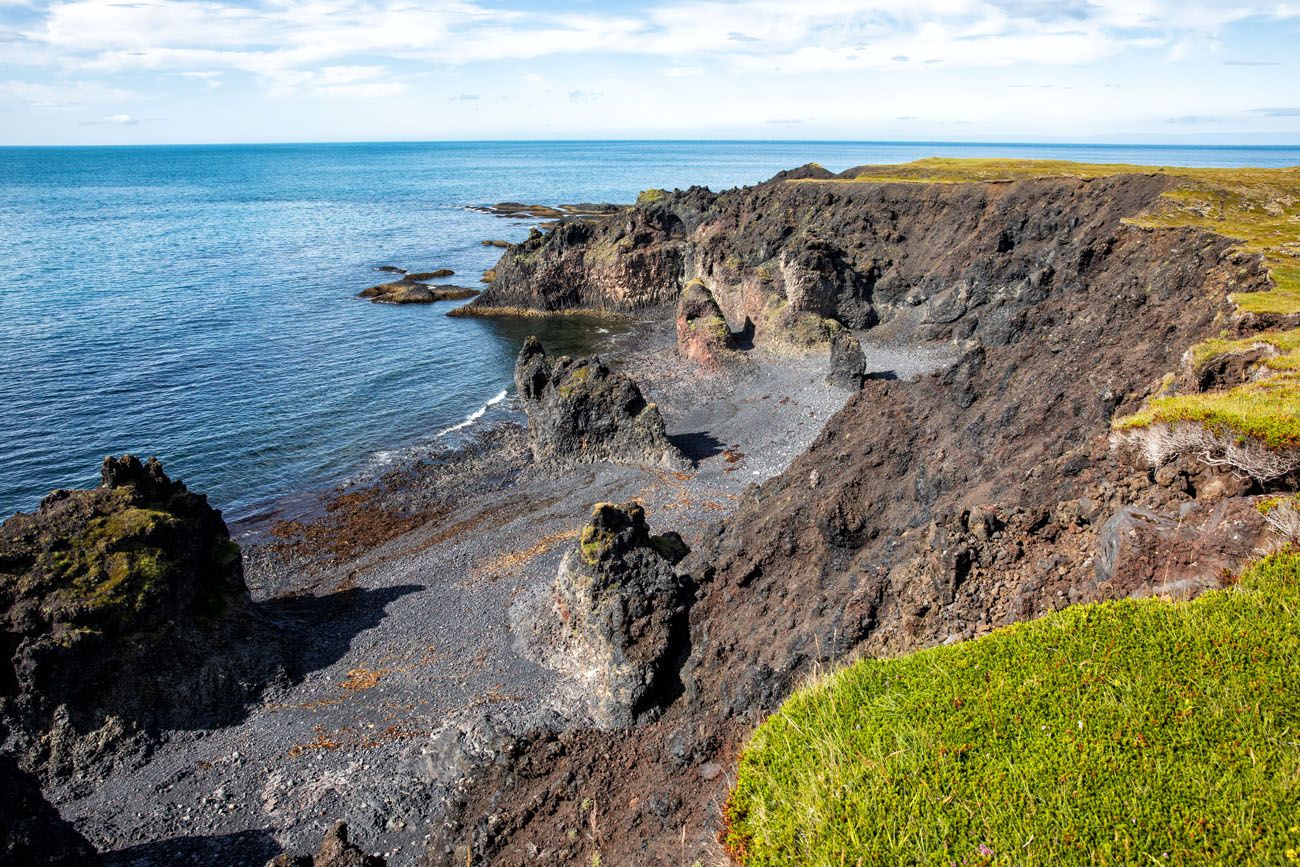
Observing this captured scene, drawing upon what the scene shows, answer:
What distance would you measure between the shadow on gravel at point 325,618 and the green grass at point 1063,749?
1871 cm

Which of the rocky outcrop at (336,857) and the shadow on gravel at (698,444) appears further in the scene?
the shadow on gravel at (698,444)

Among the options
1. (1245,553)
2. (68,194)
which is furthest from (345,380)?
(68,194)

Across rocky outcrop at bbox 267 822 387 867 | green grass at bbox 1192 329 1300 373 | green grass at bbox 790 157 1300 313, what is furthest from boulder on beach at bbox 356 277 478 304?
green grass at bbox 1192 329 1300 373

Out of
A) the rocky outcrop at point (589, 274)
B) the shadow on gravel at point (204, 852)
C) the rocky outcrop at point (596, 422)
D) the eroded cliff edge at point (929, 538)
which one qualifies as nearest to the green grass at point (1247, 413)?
the eroded cliff edge at point (929, 538)

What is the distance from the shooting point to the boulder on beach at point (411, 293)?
78500 millimetres

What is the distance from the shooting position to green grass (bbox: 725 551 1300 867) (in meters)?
7.36

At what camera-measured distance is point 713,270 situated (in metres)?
67.8

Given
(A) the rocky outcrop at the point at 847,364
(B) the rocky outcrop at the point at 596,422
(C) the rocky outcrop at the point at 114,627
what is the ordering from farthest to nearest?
(A) the rocky outcrop at the point at 847,364
(B) the rocky outcrop at the point at 596,422
(C) the rocky outcrop at the point at 114,627

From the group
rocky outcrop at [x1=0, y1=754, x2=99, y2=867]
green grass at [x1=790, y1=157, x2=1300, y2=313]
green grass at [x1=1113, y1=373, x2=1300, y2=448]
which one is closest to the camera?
green grass at [x1=1113, y1=373, x2=1300, y2=448]

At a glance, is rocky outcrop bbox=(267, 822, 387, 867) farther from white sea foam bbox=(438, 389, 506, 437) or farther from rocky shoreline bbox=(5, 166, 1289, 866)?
white sea foam bbox=(438, 389, 506, 437)

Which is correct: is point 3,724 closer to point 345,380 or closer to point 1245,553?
point 1245,553

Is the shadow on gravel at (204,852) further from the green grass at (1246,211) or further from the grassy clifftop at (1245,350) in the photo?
the green grass at (1246,211)

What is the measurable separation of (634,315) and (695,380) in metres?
24.7

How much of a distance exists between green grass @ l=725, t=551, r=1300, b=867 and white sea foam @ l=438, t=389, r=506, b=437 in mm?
38550
